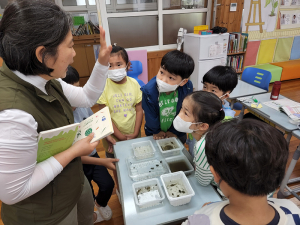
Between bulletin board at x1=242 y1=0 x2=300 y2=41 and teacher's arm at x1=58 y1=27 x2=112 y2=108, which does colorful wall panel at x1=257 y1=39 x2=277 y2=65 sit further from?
teacher's arm at x1=58 y1=27 x2=112 y2=108

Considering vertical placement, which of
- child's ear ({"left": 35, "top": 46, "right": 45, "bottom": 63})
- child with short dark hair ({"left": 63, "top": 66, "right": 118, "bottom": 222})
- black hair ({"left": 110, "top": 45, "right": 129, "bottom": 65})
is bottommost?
child with short dark hair ({"left": 63, "top": 66, "right": 118, "bottom": 222})

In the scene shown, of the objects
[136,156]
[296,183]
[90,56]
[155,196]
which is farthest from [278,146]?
[90,56]

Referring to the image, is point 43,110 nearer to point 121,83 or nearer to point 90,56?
point 121,83

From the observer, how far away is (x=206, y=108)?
1169 mm

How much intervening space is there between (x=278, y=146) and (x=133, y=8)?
13.1 feet

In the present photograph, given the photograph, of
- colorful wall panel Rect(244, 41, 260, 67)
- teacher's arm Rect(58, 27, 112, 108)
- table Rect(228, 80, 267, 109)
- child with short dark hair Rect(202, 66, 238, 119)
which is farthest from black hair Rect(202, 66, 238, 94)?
colorful wall panel Rect(244, 41, 260, 67)

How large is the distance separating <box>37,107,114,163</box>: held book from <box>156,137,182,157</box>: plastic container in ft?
1.64

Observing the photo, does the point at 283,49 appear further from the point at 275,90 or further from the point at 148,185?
the point at 148,185

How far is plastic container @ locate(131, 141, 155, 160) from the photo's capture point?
125 cm

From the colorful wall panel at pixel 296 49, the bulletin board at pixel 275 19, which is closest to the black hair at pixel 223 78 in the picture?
the bulletin board at pixel 275 19

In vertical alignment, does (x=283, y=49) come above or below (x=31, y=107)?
below

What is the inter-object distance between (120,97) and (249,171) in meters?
1.26

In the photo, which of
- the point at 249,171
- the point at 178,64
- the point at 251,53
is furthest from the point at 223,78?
the point at 251,53

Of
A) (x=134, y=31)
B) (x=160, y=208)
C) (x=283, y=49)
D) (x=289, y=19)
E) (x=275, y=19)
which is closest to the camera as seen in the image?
(x=160, y=208)
